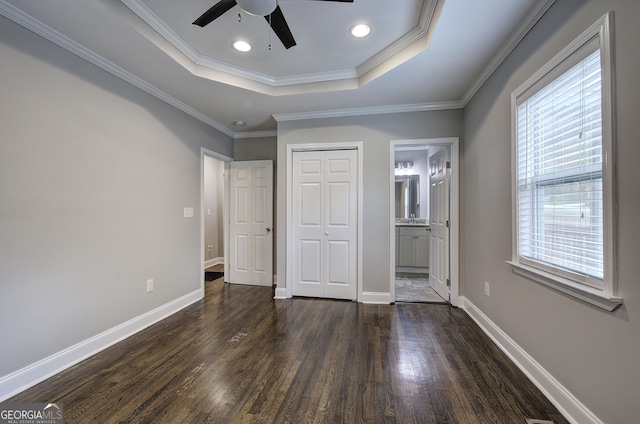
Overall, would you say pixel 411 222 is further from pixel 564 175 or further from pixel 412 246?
pixel 564 175

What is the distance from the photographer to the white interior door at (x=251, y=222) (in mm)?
4188

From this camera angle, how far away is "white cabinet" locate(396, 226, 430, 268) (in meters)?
4.98

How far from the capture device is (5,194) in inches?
66.7

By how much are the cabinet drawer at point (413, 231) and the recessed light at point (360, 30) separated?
11.9 ft

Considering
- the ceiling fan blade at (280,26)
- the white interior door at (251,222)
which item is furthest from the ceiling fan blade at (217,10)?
the white interior door at (251,222)

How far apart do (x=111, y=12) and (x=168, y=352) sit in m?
2.59

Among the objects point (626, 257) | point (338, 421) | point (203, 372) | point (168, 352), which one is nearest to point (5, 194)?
point (168, 352)

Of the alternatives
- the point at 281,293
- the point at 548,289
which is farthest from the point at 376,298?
the point at 548,289

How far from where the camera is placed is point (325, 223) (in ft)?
11.7

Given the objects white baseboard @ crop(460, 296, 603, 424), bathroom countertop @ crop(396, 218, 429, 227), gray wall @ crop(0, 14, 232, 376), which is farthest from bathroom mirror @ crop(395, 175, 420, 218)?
gray wall @ crop(0, 14, 232, 376)

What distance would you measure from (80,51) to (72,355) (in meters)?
2.42

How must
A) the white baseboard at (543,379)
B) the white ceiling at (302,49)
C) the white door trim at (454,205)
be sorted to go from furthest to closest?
the white door trim at (454,205)
the white ceiling at (302,49)
the white baseboard at (543,379)

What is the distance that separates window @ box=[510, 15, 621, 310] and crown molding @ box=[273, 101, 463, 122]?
49.0 inches

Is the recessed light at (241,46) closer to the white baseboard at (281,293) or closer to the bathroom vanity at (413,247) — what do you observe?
the white baseboard at (281,293)
